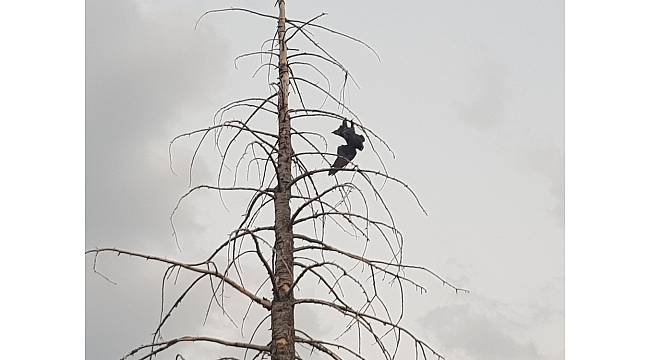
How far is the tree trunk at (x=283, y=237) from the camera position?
7.80 feet

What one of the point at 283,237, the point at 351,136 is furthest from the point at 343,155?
the point at 283,237

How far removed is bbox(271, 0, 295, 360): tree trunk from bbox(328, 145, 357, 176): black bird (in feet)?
0.47

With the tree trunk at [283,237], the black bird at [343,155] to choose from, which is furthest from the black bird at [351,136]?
the tree trunk at [283,237]

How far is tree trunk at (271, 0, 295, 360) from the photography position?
7.80ft

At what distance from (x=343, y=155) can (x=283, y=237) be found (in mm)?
364

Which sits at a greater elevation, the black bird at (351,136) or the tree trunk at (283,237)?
the black bird at (351,136)

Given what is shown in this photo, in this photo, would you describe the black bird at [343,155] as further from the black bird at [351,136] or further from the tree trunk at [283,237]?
the tree trunk at [283,237]

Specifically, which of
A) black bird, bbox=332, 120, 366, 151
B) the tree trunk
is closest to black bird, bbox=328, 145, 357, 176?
black bird, bbox=332, 120, 366, 151

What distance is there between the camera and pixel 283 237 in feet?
8.20

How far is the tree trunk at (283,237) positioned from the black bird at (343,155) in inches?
5.6

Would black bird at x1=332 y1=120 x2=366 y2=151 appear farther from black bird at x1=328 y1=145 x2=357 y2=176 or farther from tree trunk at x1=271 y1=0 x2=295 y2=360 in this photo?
tree trunk at x1=271 y1=0 x2=295 y2=360
